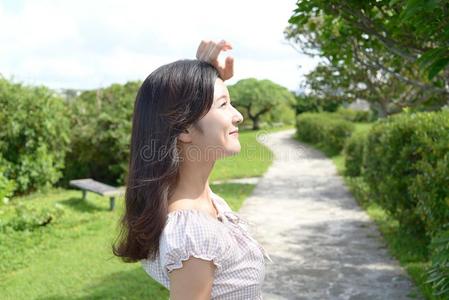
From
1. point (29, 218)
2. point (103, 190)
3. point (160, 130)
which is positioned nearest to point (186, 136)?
point (160, 130)

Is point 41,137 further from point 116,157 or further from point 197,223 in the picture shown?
point 197,223

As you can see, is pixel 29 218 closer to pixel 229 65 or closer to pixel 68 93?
pixel 229 65

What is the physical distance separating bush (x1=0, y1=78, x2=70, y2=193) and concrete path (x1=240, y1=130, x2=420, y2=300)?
4.83 metres

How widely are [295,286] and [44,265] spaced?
3010 mm

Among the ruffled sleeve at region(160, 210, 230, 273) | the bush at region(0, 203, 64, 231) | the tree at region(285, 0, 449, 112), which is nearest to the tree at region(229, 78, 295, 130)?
the bush at region(0, 203, 64, 231)

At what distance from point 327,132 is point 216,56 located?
20.7 m

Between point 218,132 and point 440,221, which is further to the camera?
point 440,221

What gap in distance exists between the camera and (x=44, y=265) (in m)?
6.12

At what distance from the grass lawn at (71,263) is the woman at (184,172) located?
182 cm

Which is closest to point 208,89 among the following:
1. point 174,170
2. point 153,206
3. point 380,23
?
point 174,170

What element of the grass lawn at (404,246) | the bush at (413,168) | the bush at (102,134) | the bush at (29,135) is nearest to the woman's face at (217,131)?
the grass lawn at (404,246)

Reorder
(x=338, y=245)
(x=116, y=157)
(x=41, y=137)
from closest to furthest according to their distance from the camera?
(x=338, y=245)
(x=41, y=137)
(x=116, y=157)

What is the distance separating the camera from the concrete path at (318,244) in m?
5.06

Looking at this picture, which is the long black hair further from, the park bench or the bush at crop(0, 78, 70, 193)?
the bush at crop(0, 78, 70, 193)
